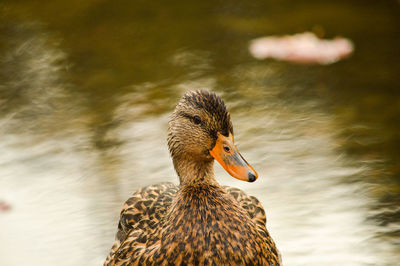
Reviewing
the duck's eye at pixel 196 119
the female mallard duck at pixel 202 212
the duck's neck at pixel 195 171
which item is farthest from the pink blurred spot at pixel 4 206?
the duck's eye at pixel 196 119

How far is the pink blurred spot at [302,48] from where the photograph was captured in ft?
16.8

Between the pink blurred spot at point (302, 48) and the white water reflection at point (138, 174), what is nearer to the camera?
the white water reflection at point (138, 174)

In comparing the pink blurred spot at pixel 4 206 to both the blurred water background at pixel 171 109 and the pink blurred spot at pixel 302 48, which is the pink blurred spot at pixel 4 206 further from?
the pink blurred spot at pixel 302 48

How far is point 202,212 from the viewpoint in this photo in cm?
263

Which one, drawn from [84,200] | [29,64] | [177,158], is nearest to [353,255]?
[177,158]

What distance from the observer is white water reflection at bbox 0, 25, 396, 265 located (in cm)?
337

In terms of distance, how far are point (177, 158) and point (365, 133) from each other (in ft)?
6.03

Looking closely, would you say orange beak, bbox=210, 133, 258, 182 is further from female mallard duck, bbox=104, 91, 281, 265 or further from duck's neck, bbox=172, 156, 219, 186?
duck's neck, bbox=172, 156, 219, 186

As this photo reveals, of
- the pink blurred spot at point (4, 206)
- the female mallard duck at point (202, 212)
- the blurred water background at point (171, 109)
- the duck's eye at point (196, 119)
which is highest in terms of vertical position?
the blurred water background at point (171, 109)

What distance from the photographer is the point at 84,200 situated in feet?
12.5

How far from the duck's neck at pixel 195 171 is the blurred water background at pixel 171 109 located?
0.79 m

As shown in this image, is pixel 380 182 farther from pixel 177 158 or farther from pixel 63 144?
pixel 63 144

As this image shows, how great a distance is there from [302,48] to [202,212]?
116 inches

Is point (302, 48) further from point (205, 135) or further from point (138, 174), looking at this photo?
point (205, 135)
